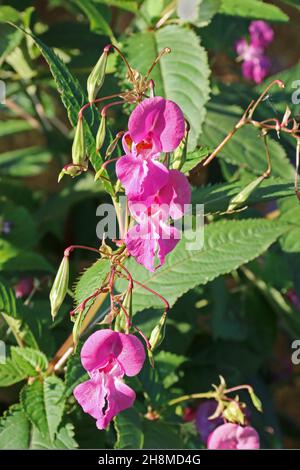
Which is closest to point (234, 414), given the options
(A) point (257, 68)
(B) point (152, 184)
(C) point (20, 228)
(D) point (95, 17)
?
(B) point (152, 184)

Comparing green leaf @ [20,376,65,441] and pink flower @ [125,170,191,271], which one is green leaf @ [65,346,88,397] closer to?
green leaf @ [20,376,65,441]

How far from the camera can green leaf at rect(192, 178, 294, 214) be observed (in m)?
0.87

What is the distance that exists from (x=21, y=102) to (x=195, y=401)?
0.76m

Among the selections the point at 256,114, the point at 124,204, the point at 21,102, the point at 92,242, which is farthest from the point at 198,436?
the point at 21,102

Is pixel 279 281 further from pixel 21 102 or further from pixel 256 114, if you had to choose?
pixel 21 102

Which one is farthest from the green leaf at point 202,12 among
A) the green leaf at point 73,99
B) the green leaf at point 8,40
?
the green leaf at point 73,99

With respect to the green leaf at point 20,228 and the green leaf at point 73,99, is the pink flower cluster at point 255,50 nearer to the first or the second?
the green leaf at point 20,228

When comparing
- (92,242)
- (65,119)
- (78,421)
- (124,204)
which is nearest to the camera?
(124,204)

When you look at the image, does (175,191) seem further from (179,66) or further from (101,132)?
(179,66)

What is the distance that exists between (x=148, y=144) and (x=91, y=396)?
245 millimetres

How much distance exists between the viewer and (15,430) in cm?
103

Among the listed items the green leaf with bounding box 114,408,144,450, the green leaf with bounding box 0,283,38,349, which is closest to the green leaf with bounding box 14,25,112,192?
the green leaf with bounding box 0,283,38,349

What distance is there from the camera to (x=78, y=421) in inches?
45.6
